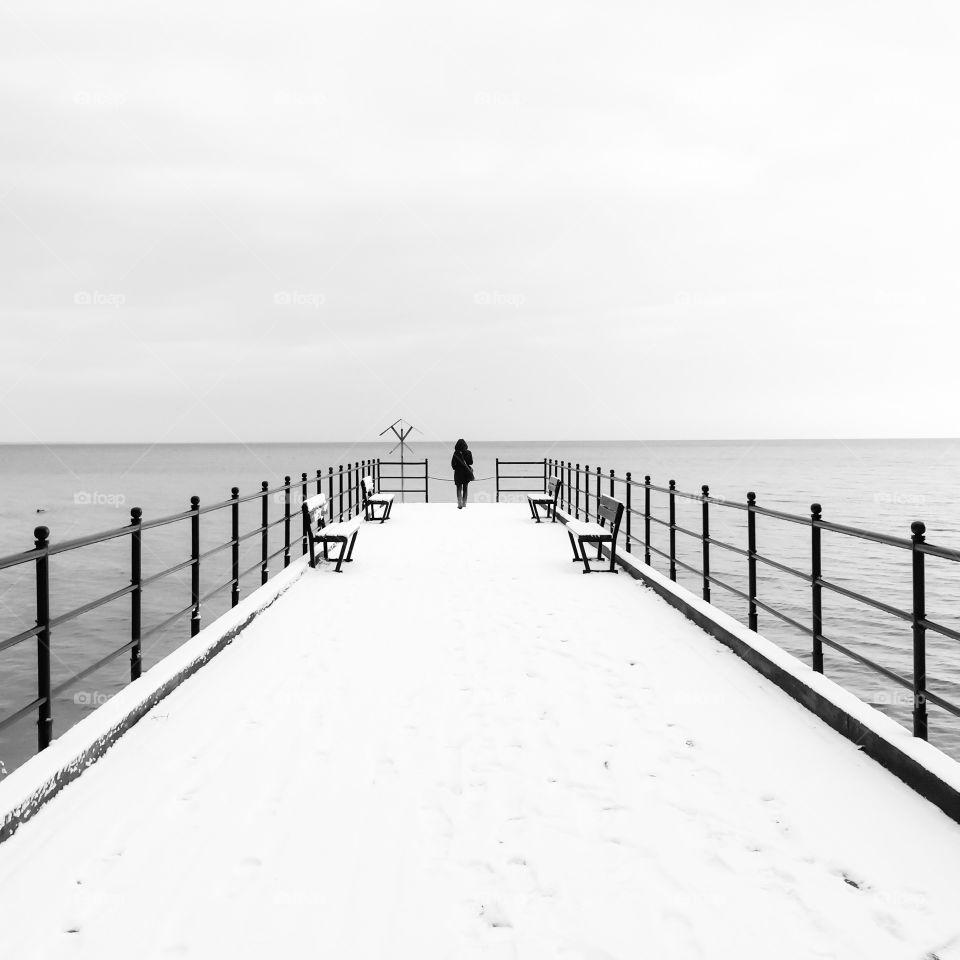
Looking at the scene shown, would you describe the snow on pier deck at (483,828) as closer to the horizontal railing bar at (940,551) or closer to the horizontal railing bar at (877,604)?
the horizontal railing bar at (877,604)

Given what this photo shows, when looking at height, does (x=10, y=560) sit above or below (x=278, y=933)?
above

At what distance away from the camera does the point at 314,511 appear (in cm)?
980

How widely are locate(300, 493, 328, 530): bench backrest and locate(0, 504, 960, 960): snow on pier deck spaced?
158 inches

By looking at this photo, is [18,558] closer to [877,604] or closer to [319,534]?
[877,604]

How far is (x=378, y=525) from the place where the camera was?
50.7 ft

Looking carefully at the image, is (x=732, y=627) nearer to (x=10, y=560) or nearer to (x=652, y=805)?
(x=652, y=805)

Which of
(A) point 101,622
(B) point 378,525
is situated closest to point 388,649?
(B) point 378,525

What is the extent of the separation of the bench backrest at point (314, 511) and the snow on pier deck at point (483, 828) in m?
4.02

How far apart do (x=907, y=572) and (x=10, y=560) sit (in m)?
22.6

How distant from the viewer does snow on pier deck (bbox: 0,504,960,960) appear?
2473 millimetres

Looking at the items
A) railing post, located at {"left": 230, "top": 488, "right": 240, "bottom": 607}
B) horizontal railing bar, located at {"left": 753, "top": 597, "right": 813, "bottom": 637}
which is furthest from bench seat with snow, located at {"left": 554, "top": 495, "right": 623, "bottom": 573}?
railing post, located at {"left": 230, "top": 488, "right": 240, "bottom": 607}

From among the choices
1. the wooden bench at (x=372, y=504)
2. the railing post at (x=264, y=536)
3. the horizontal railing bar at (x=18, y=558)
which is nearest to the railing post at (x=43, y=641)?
the horizontal railing bar at (x=18, y=558)

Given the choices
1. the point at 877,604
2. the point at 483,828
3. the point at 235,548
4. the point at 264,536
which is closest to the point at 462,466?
the point at 264,536

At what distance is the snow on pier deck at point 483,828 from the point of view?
2473mm
